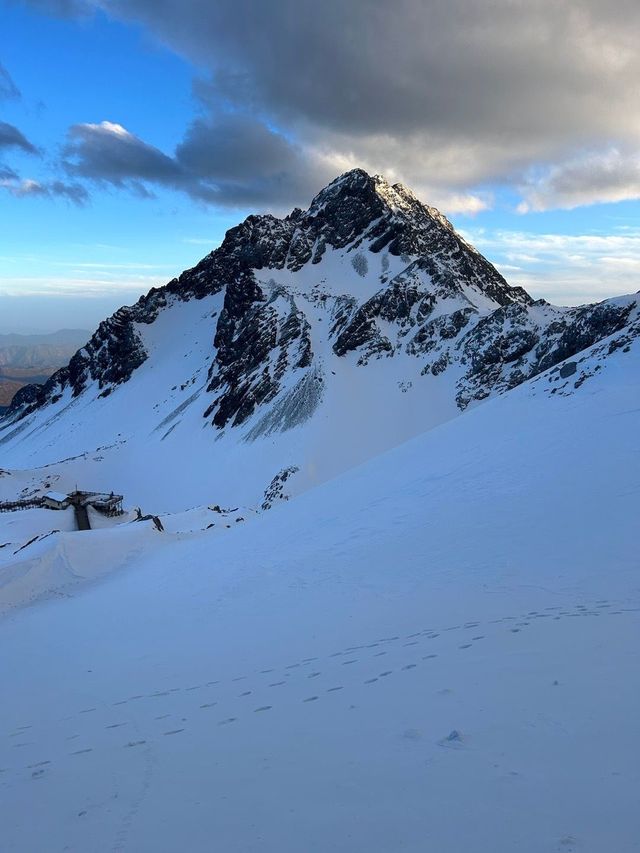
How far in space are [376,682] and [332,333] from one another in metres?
65.3

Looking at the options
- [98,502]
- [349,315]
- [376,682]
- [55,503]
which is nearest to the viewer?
[376,682]

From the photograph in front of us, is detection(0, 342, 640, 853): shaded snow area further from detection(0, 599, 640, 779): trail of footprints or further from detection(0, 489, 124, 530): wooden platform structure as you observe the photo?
detection(0, 489, 124, 530): wooden platform structure

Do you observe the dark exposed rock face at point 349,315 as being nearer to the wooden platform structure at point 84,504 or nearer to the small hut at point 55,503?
the wooden platform structure at point 84,504

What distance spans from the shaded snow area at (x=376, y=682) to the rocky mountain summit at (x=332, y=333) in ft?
35.7

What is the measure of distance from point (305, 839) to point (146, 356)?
10361 centimetres

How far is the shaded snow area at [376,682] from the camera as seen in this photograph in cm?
393

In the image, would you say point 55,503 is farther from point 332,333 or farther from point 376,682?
point 332,333

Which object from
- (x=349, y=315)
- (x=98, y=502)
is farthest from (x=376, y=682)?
(x=349, y=315)

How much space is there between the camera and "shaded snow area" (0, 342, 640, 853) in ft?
12.9

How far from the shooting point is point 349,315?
7125 centimetres

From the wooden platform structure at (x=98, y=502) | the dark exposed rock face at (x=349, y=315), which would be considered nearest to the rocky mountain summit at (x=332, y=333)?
the dark exposed rock face at (x=349, y=315)

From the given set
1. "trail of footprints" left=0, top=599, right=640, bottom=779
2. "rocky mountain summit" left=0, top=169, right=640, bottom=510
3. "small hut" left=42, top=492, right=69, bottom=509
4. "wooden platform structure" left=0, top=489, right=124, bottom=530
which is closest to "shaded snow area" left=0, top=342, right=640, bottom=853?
"trail of footprints" left=0, top=599, right=640, bottom=779

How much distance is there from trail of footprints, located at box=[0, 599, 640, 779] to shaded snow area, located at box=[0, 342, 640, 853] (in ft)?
0.15

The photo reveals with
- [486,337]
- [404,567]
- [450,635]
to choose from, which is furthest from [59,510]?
[486,337]
